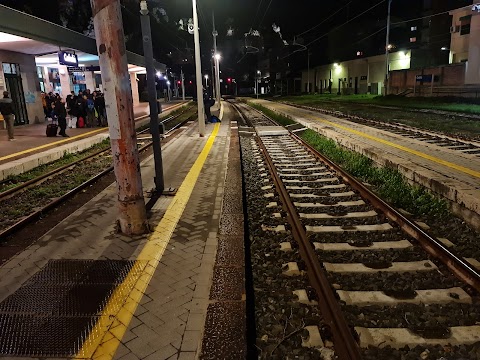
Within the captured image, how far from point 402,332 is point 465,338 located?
0.51 meters

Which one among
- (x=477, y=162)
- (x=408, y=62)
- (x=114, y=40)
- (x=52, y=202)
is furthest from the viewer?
(x=408, y=62)

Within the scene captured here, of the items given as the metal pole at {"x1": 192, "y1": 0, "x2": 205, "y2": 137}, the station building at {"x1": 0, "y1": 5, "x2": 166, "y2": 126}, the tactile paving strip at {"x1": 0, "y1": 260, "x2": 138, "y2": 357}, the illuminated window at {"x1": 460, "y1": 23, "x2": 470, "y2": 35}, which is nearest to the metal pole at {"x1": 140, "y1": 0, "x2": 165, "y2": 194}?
the tactile paving strip at {"x1": 0, "y1": 260, "x2": 138, "y2": 357}

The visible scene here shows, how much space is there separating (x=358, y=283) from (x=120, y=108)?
11.6 ft

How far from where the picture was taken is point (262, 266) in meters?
4.84

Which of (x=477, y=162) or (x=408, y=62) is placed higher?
(x=408, y=62)

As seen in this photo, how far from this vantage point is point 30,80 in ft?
66.8

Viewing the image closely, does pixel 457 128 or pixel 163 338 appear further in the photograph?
pixel 457 128

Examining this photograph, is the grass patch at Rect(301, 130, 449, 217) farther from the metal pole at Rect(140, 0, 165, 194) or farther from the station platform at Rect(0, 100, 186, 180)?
the station platform at Rect(0, 100, 186, 180)

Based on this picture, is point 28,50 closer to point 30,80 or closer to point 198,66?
point 30,80

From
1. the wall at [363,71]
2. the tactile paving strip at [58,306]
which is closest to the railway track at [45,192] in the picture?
the tactile paving strip at [58,306]

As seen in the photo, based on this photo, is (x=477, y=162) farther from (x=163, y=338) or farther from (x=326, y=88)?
(x=326, y=88)

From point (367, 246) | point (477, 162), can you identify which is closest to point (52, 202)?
point (367, 246)

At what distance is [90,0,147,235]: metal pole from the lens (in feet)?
15.4

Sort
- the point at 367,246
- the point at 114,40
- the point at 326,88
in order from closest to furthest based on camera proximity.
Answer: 1. the point at 114,40
2. the point at 367,246
3. the point at 326,88
